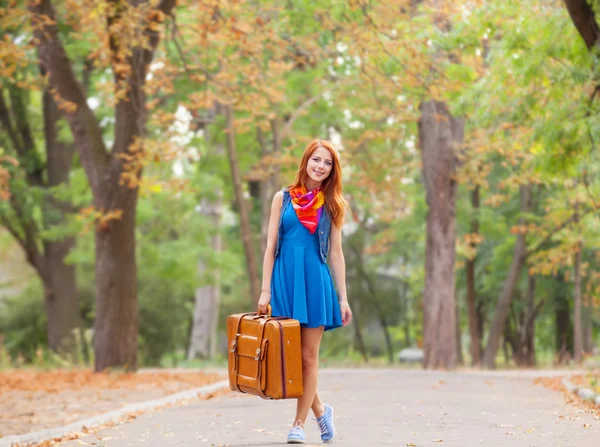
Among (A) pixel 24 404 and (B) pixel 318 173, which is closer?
(B) pixel 318 173

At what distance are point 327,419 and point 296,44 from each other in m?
14.2

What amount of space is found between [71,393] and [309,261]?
762 cm

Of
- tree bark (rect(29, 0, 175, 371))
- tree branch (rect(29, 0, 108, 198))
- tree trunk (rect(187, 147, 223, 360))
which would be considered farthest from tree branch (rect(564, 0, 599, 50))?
tree trunk (rect(187, 147, 223, 360))

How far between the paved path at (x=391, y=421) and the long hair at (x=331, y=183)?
Result: 1.70 m

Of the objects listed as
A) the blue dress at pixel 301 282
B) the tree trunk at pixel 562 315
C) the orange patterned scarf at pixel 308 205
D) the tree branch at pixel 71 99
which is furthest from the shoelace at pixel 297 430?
the tree trunk at pixel 562 315

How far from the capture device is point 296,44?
20.7m

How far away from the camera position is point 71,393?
45.7 feet

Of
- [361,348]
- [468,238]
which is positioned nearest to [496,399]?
[468,238]

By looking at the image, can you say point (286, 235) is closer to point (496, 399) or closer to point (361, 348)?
point (496, 399)

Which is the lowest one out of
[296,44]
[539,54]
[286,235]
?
[286,235]

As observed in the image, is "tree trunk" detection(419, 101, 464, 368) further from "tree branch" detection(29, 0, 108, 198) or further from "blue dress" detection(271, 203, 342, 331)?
"blue dress" detection(271, 203, 342, 331)

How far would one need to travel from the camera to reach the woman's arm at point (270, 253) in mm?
7254

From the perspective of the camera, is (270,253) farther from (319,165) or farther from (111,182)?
(111,182)

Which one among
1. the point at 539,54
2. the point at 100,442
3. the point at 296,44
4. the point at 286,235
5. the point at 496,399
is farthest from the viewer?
the point at 296,44
